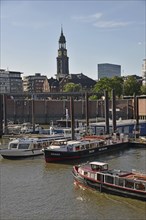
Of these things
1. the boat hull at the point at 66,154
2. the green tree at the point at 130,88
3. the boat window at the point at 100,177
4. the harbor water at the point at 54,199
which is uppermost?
the green tree at the point at 130,88

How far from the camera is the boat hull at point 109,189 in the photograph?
25875mm

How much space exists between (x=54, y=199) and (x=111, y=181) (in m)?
4.47

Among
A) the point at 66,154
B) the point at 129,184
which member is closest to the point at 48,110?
the point at 66,154

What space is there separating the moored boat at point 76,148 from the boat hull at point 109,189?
30.1ft

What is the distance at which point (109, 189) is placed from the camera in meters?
27.7

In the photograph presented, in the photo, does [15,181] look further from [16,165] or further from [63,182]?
[16,165]

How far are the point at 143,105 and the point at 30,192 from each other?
64498 mm

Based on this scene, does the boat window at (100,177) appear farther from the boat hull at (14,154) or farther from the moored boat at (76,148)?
the boat hull at (14,154)

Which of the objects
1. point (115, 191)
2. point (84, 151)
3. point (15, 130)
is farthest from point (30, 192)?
point (15, 130)

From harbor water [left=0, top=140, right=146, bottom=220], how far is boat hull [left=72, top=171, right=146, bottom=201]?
12.5 inches

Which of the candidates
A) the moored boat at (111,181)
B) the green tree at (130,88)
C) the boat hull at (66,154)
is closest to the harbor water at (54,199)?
the moored boat at (111,181)

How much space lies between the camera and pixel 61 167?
3797 centimetres

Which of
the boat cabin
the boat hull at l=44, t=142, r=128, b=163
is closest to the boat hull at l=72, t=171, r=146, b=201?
the boat cabin

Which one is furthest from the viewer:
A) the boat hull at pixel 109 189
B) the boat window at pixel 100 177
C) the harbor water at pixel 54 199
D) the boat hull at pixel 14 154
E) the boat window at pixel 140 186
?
the boat hull at pixel 14 154
